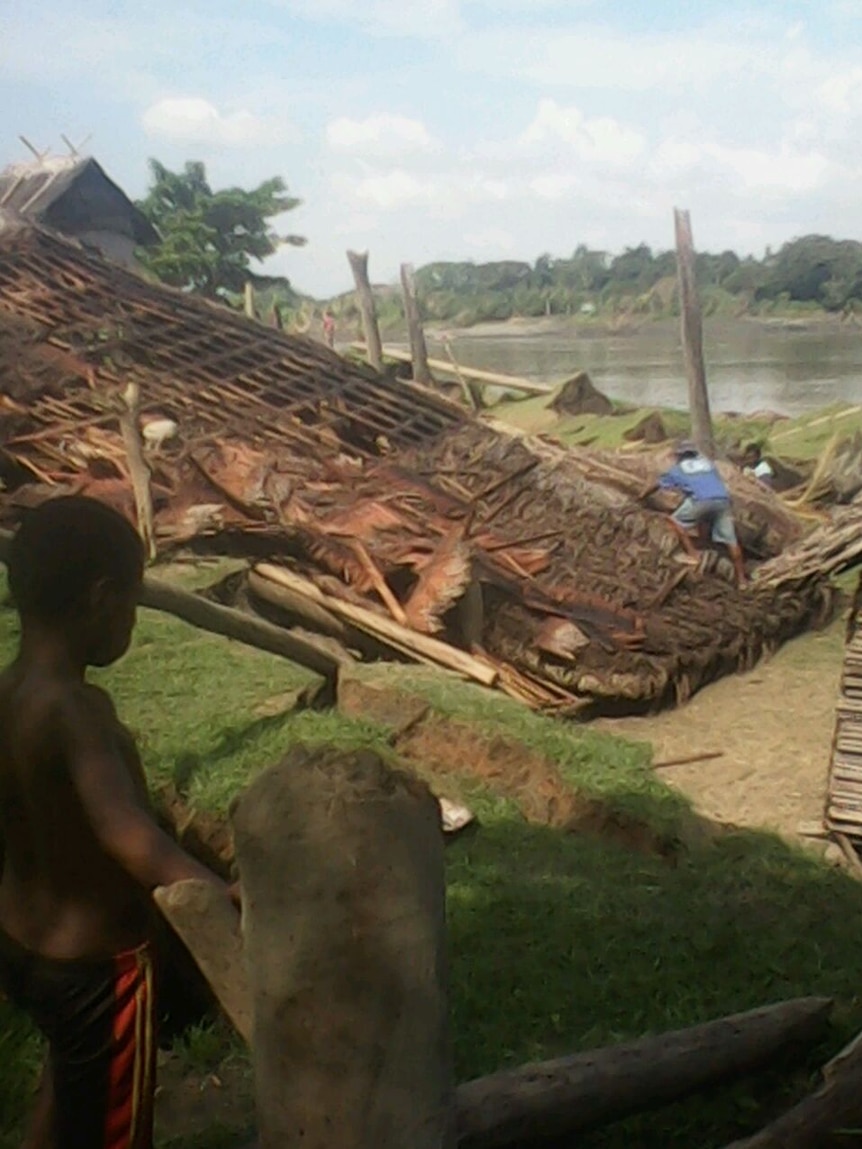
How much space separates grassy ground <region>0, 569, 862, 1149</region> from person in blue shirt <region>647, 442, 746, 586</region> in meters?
1.83

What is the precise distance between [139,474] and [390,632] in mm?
797

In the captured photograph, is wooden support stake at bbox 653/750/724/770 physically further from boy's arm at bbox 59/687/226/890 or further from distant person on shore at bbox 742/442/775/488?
distant person on shore at bbox 742/442/775/488

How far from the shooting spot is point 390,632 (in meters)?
3.55

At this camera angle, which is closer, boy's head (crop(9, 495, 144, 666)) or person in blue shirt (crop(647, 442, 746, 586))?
boy's head (crop(9, 495, 144, 666))

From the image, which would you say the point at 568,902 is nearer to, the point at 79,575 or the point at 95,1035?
the point at 95,1035

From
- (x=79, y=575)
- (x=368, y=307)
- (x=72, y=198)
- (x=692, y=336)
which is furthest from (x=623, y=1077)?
(x=692, y=336)

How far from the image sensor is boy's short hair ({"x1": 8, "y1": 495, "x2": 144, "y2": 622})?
61.6 inches

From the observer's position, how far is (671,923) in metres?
2.78

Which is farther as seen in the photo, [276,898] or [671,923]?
[671,923]

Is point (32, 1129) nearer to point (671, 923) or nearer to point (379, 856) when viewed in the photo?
point (379, 856)

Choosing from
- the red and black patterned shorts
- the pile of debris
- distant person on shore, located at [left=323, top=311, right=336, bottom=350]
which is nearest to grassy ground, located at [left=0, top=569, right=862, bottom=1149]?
the pile of debris

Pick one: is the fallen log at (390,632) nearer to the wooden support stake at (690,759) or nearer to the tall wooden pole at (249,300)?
the wooden support stake at (690,759)

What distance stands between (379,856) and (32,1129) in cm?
81

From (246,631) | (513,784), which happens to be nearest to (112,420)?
(246,631)
